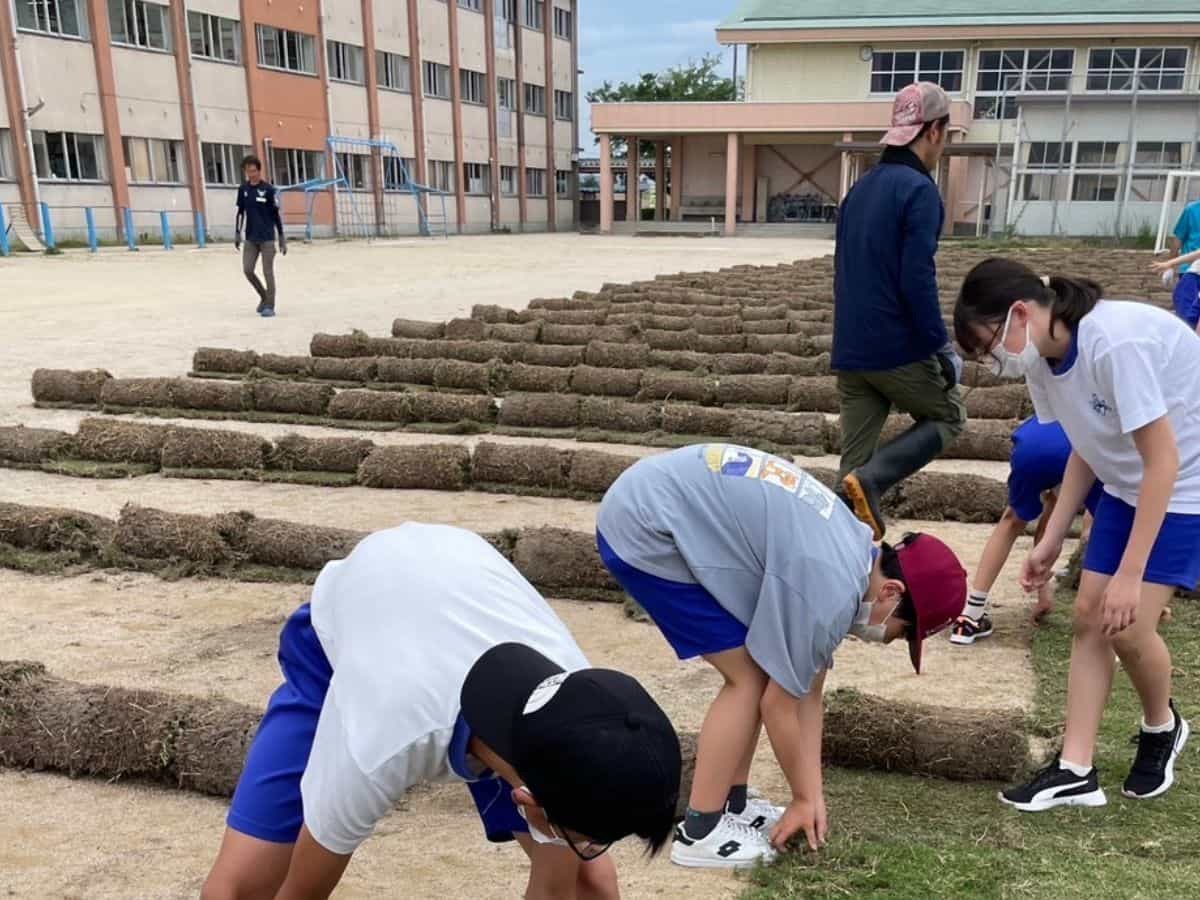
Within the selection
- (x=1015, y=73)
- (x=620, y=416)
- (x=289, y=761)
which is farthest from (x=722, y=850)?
(x=1015, y=73)

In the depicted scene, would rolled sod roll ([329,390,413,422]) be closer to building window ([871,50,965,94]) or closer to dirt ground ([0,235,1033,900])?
dirt ground ([0,235,1033,900])

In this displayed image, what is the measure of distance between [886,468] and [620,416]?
378cm

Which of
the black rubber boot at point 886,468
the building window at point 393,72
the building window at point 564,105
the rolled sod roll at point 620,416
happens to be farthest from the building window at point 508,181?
the black rubber boot at point 886,468

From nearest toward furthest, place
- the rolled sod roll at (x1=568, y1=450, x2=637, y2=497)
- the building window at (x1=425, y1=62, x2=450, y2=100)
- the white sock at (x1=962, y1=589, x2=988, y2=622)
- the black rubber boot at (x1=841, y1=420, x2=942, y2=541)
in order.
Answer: the white sock at (x1=962, y1=589, x2=988, y2=622), the black rubber boot at (x1=841, y1=420, x2=942, y2=541), the rolled sod roll at (x1=568, y1=450, x2=637, y2=497), the building window at (x1=425, y1=62, x2=450, y2=100)

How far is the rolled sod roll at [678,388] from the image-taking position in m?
8.95

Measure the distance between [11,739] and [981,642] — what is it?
12.0 feet

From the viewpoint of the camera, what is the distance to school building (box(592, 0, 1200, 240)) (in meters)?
39.7

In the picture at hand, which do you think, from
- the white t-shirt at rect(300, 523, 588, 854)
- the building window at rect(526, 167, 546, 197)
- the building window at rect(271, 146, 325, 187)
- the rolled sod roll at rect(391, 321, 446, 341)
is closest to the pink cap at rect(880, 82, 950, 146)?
the white t-shirt at rect(300, 523, 588, 854)

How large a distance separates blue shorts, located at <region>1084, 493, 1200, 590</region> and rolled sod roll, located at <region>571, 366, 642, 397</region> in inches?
253

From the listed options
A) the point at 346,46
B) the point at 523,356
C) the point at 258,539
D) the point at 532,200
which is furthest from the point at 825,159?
the point at 258,539

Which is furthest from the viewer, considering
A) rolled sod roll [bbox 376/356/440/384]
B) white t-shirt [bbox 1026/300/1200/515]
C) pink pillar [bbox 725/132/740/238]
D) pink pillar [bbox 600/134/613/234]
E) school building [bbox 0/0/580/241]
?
pink pillar [bbox 600/134/613/234]

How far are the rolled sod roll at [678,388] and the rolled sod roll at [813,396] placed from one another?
0.69m

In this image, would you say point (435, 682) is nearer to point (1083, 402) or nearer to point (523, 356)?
point (1083, 402)

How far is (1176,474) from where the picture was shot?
2662 mm
